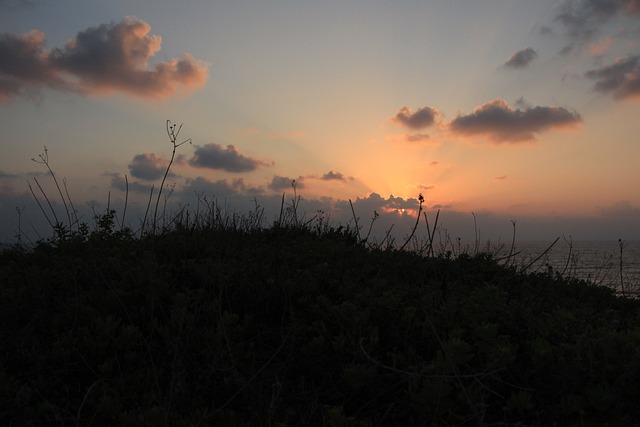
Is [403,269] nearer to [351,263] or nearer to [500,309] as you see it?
[351,263]

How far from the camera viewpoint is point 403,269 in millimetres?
6961

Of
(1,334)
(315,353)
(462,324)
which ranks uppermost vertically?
(462,324)

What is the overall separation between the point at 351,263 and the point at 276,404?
358cm

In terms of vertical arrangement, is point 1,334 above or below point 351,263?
below

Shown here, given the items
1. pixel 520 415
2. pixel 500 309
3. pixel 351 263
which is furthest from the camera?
pixel 351 263

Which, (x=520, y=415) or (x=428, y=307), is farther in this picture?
(x=428, y=307)

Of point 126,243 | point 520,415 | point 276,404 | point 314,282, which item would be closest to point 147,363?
point 276,404

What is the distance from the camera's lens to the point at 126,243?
7.67 meters

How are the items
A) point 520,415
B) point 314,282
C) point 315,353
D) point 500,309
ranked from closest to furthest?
point 520,415 → point 315,353 → point 500,309 → point 314,282

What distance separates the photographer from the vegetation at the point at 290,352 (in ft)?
11.0

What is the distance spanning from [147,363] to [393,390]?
2.20m

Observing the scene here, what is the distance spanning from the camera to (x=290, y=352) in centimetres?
424

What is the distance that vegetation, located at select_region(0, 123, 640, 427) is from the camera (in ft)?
11.0

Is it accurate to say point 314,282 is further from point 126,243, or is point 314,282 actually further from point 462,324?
point 126,243
